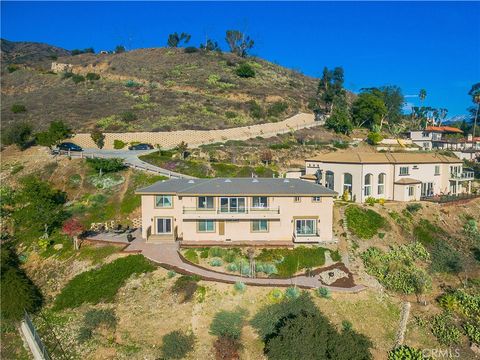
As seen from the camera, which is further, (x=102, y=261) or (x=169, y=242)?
(x=169, y=242)

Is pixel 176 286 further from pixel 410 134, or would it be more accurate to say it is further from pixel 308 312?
pixel 410 134

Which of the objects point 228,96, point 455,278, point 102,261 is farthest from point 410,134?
point 102,261

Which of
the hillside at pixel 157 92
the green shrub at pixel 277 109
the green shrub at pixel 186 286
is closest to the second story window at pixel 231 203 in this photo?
the green shrub at pixel 186 286

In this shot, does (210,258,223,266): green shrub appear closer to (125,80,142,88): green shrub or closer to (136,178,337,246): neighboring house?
(136,178,337,246): neighboring house

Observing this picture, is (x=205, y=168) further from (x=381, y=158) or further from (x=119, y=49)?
(x=119, y=49)

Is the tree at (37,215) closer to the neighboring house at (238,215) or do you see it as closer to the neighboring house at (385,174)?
the neighboring house at (238,215)

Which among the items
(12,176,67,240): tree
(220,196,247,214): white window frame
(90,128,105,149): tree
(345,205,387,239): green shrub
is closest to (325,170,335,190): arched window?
(345,205,387,239): green shrub
